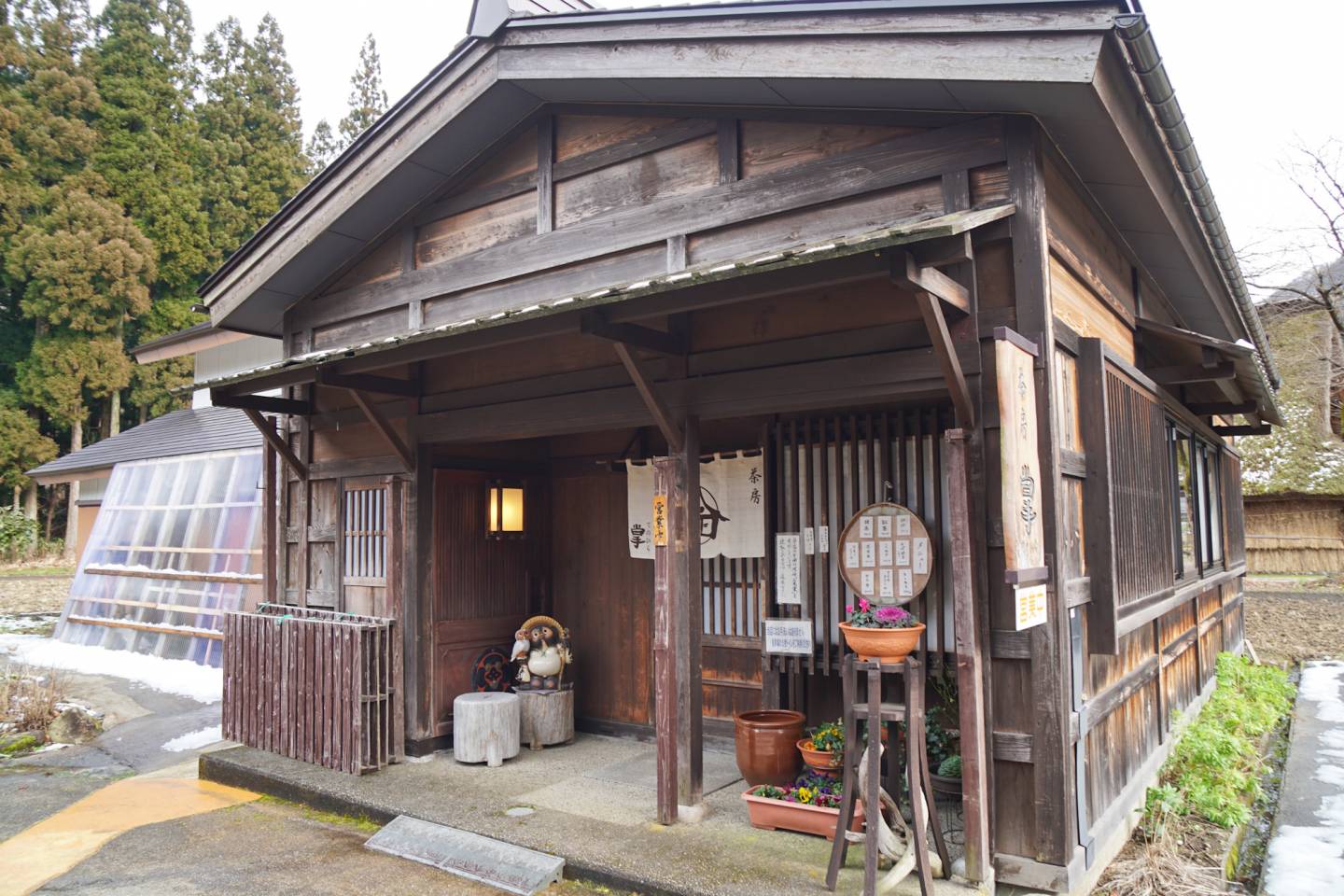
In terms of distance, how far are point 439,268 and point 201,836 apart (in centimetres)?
464

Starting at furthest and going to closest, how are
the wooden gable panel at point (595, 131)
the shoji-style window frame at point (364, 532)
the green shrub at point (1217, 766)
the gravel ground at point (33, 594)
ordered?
the gravel ground at point (33, 594), the shoji-style window frame at point (364, 532), the wooden gable panel at point (595, 131), the green shrub at point (1217, 766)

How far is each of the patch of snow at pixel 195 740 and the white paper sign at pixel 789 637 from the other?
604 centimetres

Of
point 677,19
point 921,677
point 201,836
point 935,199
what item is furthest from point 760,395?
point 201,836

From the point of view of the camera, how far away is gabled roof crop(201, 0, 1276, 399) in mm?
4520

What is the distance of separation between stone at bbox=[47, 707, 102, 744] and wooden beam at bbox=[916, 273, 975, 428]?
9544 millimetres

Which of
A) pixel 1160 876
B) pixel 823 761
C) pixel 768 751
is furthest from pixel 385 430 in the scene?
pixel 1160 876

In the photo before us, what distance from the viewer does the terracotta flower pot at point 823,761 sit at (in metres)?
5.46

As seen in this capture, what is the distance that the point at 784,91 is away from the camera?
5.52 metres

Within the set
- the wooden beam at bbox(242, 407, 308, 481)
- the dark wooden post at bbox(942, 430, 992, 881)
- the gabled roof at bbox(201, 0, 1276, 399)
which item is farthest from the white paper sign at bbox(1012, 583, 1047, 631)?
the wooden beam at bbox(242, 407, 308, 481)

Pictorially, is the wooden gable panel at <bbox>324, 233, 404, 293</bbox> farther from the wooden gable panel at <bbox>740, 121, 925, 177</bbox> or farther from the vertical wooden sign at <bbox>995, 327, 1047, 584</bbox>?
the vertical wooden sign at <bbox>995, 327, 1047, 584</bbox>

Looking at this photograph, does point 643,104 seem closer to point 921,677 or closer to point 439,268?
point 439,268

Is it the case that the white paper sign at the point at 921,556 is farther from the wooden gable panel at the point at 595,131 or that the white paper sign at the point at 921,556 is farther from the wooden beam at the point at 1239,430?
the wooden beam at the point at 1239,430

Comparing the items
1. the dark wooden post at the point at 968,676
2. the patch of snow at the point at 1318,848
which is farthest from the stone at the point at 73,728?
the patch of snow at the point at 1318,848

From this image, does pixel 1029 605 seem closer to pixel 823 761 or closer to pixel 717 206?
pixel 823 761
